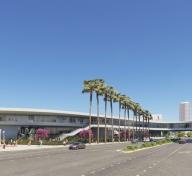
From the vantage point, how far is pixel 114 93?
13162 centimetres

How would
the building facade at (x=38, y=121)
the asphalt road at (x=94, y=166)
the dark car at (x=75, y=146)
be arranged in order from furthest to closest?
the building facade at (x=38, y=121) < the dark car at (x=75, y=146) < the asphalt road at (x=94, y=166)

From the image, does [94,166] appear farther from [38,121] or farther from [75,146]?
[38,121]

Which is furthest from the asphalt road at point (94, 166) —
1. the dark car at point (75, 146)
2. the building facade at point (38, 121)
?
the building facade at point (38, 121)

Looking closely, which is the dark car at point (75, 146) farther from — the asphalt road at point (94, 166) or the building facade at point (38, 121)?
the building facade at point (38, 121)

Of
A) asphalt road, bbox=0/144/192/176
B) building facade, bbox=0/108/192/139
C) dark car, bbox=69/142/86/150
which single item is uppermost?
building facade, bbox=0/108/192/139

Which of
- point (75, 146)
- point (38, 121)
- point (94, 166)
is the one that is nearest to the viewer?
point (94, 166)

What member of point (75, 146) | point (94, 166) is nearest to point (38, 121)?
point (75, 146)

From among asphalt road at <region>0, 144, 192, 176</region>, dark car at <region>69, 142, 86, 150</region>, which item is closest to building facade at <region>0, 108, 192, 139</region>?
dark car at <region>69, 142, 86, 150</region>

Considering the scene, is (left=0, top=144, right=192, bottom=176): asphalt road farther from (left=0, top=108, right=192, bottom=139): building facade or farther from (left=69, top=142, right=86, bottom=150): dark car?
(left=0, top=108, right=192, bottom=139): building facade

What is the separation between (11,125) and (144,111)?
80000 mm

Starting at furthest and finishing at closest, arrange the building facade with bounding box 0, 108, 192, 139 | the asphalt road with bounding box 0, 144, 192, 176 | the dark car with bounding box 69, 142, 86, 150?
the building facade with bounding box 0, 108, 192, 139 → the dark car with bounding box 69, 142, 86, 150 → the asphalt road with bounding box 0, 144, 192, 176

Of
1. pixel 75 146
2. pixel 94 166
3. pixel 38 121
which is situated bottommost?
pixel 94 166

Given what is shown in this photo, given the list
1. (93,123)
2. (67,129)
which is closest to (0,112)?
(67,129)

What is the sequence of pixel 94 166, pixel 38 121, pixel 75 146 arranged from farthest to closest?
pixel 38 121, pixel 75 146, pixel 94 166
